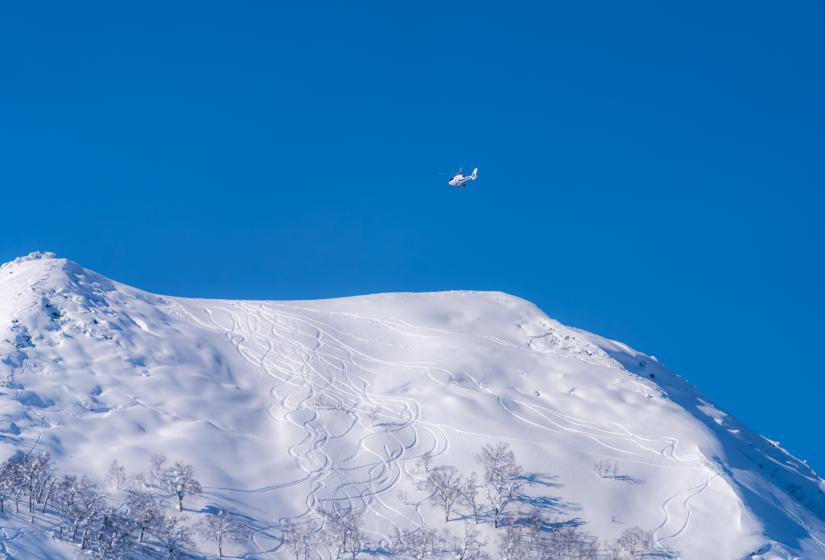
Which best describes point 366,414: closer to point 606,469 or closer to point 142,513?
point 606,469

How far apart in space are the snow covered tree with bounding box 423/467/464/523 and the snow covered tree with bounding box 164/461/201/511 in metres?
21.6

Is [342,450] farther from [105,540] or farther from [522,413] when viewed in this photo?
[105,540]

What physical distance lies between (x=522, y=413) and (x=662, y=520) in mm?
23026

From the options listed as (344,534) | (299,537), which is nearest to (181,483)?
(299,537)

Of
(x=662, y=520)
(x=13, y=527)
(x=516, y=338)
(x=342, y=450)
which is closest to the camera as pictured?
(x=13, y=527)

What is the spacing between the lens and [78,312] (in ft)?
373

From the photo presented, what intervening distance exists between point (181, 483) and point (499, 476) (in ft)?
97.1

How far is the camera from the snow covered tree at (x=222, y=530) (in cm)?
7762

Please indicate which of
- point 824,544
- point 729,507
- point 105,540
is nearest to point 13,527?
point 105,540

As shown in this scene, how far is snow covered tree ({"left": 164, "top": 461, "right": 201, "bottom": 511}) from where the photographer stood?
8144 cm

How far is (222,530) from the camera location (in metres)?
77.8

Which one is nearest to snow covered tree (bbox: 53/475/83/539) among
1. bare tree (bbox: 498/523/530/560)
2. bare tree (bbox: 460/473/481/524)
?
bare tree (bbox: 460/473/481/524)

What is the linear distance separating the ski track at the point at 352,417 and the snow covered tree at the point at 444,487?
2187mm

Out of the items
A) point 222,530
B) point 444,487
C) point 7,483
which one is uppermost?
point 444,487
